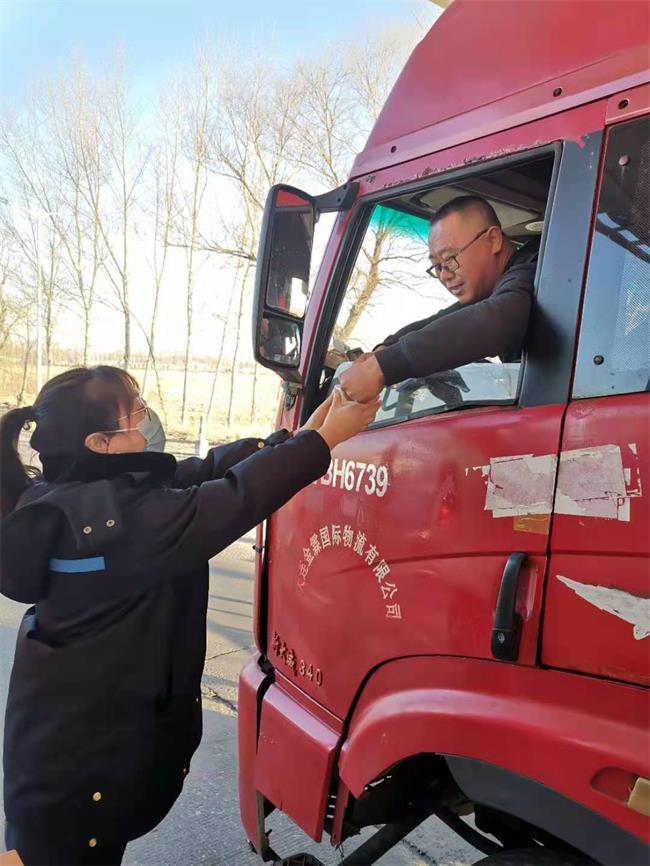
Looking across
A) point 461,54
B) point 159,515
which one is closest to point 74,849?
point 159,515

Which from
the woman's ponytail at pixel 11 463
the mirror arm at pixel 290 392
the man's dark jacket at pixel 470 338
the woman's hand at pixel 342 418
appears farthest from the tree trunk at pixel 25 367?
the man's dark jacket at pixel 470 338

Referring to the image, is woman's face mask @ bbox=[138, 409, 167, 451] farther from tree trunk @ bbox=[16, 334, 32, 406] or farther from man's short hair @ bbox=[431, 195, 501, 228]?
tree trunk @ bbox=[16, 334, 32, 406]

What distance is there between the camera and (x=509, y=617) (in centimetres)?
126

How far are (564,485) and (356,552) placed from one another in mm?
606

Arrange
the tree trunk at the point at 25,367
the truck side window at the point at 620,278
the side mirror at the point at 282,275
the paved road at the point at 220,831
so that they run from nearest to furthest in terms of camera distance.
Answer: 1. the truck side window at the point at 620,278
2. the side mirror at the point at 282,275
3. the paved road at the point at 220,831
4. the tree trunk at the point at 25,367

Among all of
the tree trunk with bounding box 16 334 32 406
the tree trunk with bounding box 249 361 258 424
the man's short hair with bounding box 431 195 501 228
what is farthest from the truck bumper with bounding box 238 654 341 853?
the tree trunk with bounding box 16 334 32 406

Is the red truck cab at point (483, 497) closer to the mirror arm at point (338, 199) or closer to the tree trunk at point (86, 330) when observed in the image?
the mirror arm at point (338, 199)

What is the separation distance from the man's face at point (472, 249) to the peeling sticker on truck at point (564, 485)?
577 millimetres

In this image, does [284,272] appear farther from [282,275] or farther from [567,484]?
[567,484]

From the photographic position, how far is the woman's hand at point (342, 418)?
151cm

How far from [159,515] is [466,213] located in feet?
3.56

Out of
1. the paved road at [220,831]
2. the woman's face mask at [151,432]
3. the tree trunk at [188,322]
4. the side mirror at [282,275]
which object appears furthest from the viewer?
the tree trunk at [188,322]

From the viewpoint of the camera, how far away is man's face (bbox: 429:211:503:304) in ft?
5.52

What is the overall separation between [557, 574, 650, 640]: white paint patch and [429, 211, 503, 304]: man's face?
840 mm
